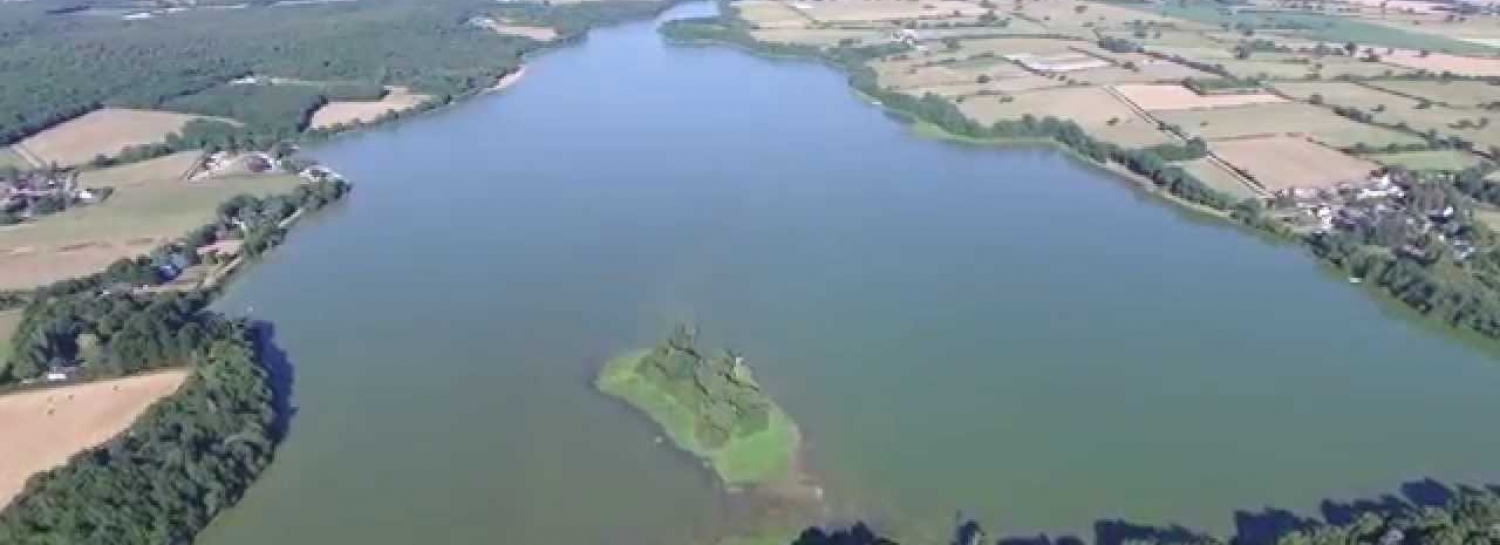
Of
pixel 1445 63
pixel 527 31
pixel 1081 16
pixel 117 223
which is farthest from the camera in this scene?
pixel 1081 16

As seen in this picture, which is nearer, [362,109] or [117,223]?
[117,223]

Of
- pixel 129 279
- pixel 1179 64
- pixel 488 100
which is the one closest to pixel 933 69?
pixel 1179 64

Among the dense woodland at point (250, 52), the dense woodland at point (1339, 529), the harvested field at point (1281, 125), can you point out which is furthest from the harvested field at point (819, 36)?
the dense woodland at point (1339, 529)

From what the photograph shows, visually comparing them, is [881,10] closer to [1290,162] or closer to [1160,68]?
[1160,68]

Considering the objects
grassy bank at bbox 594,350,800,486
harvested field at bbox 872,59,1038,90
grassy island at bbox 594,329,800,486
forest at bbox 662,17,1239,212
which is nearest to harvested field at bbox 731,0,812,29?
forest at bbox 662,17,1239,212

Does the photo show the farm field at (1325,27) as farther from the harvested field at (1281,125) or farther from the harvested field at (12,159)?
the harvested field at (12,159)

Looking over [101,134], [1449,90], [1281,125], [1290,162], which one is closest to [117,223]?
[101,134]

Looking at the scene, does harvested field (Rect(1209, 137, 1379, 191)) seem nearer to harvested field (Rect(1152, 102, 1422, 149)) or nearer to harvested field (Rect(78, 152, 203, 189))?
harvested field (Rect(1152, 102, 1422, 149))

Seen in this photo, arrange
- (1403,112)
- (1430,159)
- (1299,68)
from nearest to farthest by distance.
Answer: (1430,159) → (1403,112) → (1299,68)
